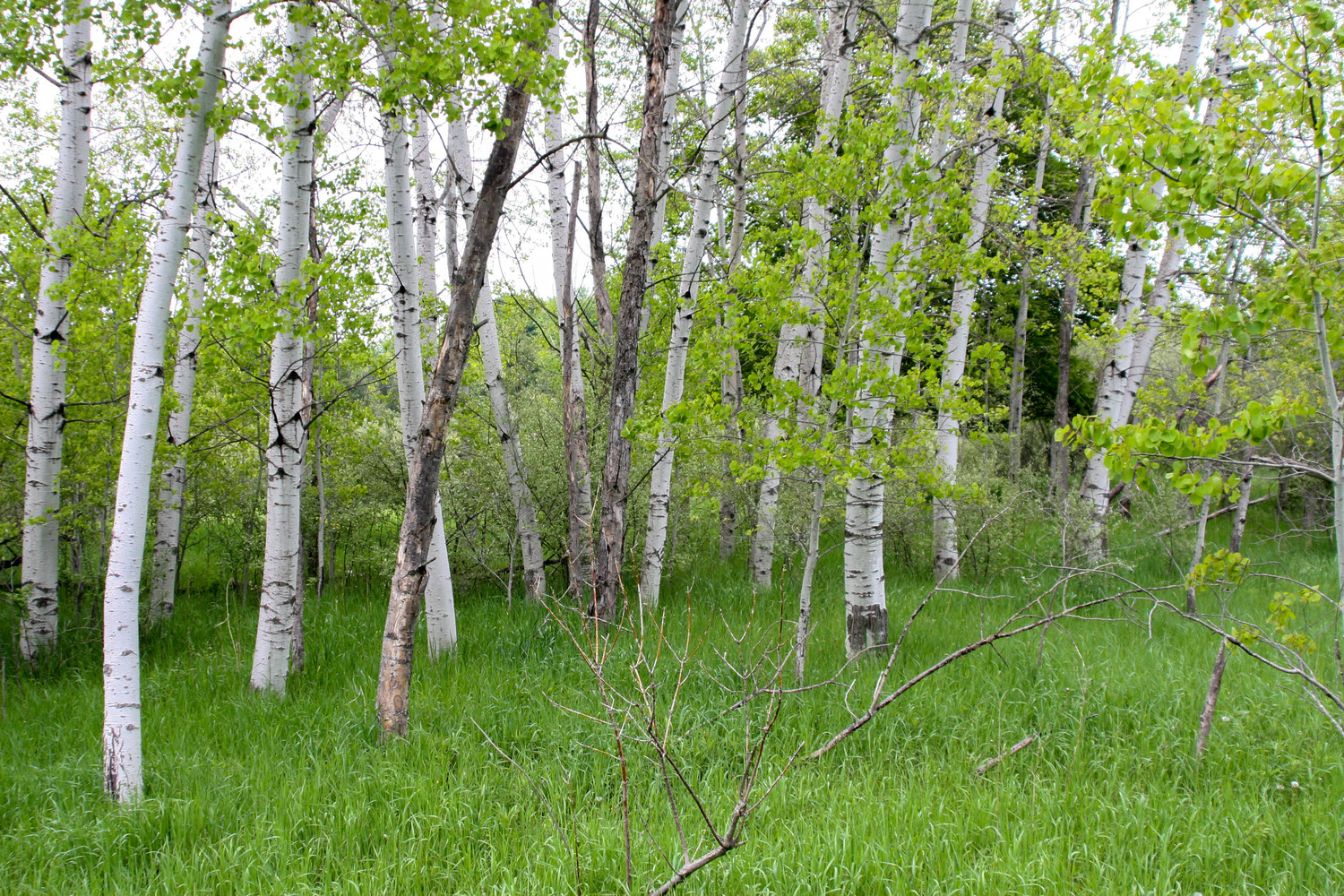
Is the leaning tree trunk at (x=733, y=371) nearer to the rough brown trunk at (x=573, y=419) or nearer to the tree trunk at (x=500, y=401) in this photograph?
the rough brown trunk at (x=573, y=419)

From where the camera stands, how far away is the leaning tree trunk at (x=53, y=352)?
6027 mm

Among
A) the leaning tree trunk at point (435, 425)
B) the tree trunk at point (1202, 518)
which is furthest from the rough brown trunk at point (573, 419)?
the tree trunk at point (1202, 518)

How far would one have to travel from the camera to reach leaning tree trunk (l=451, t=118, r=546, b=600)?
23.1 feet

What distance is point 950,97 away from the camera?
5059 millimetres

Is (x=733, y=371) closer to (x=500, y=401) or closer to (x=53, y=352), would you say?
(x=500, y=401)

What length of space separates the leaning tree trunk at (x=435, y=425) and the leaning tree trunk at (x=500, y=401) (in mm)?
2336

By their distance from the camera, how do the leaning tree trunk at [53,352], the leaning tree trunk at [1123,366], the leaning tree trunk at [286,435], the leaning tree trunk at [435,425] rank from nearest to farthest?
the leaning tree trunk at [435,425], the leaning tree trunk at [286,435], the leaning tree trunk at [53,352], the leaning tree trunk at [1123,366]

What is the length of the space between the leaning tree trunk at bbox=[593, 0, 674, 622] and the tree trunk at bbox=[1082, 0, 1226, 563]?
15.5 ft

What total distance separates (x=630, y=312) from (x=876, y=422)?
2305 mm

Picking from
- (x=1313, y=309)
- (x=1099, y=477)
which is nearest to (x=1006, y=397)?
(x=1099, y=477)

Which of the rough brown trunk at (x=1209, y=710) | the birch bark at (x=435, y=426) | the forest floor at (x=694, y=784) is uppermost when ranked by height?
the birch bark at (x=435, y=426)

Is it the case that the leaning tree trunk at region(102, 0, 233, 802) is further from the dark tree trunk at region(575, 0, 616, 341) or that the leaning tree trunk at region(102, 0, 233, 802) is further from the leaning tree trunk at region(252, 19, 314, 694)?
the dark tree trunk at region(575, 0, 616, 341)

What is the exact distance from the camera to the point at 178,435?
7.53 metres

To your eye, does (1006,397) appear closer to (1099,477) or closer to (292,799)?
(1099,477)
